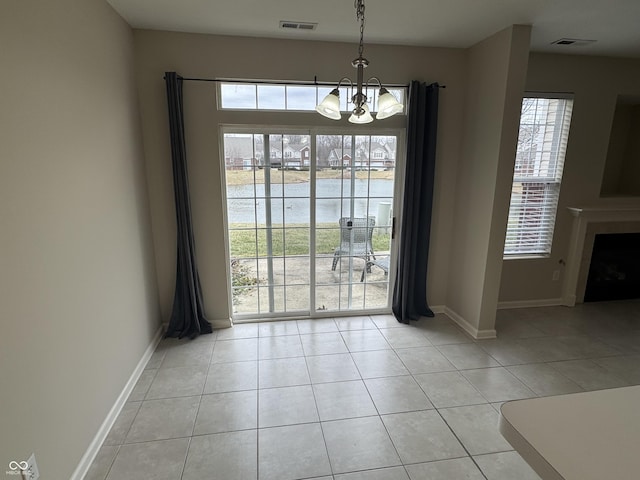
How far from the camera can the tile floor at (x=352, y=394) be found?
1.98 meters

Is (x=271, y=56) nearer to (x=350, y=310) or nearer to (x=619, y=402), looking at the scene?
(x=350, y=310)

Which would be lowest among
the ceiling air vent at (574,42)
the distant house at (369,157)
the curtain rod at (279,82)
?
the distant house at (369,157)

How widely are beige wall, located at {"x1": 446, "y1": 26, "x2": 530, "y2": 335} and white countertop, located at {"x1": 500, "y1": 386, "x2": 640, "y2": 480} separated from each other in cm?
237

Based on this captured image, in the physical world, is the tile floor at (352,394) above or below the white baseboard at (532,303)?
below

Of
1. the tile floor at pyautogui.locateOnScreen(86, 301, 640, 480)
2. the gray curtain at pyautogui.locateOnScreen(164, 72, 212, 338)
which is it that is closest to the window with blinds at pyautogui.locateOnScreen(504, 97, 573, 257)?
the tile floor at pyautogui.locateOnScreen(86, 301, 640, 480)

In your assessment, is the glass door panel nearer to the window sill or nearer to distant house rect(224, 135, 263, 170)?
distant house rect(224, 135, 263, 170)

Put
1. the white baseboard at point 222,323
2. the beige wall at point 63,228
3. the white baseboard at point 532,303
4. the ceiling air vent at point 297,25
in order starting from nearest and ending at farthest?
the beige wall at point 63,228, the ceiling air vent at point 297,25, the white baseboard at point 222,323, the white baseboard at point 532,303

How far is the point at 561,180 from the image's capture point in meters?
3.85

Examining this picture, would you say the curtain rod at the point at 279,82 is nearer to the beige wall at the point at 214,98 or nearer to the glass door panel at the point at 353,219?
the beige wall at the point at 214,98

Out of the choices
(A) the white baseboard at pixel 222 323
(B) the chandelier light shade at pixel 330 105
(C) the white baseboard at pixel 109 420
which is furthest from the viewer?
(A) the white baseboard at pixel 222 323

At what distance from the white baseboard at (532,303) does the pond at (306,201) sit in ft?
6.25

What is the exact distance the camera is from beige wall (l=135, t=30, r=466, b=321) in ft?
9.99

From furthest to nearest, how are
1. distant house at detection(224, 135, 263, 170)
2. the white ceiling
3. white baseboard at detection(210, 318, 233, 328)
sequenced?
white baseboard at detection(210, 318, 233, 328) < distant house at detection(224, 135, 263, 170) < the white ceiling

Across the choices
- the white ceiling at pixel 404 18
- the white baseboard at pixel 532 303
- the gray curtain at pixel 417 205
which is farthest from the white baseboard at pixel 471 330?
the white ceiling at pixel 404 18
